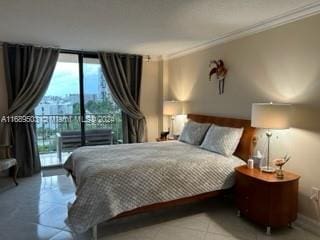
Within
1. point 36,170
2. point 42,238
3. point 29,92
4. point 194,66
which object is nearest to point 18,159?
point 36,170

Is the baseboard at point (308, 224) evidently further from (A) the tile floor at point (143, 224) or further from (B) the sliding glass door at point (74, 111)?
(B) the sliding glass door at point (74, 111)

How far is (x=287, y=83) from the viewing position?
3.06 m

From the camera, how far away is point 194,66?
192 inches

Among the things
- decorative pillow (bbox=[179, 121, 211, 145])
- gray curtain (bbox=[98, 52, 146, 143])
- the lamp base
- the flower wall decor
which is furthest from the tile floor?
gray curtain (bbox=[98, 52, 146, 143])

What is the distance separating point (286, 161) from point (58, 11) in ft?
10.4

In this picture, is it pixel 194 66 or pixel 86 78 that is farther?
pixel 86 78

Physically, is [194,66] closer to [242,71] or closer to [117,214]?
[242,71]

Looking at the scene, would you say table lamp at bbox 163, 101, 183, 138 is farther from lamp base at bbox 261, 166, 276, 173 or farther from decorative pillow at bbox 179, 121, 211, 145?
lamp base at bbox 261, 166, 276, 173

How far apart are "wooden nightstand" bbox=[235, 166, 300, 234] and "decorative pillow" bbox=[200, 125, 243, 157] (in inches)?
23.1

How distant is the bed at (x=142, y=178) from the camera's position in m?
2.56

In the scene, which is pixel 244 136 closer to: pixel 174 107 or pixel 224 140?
pixel 224 140

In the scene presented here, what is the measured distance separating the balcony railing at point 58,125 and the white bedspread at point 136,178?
2.03 meters

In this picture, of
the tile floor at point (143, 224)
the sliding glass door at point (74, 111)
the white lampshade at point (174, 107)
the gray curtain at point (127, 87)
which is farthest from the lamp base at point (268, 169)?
the sliding glass door at point (74, 111)

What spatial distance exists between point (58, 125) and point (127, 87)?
5.60 feet
